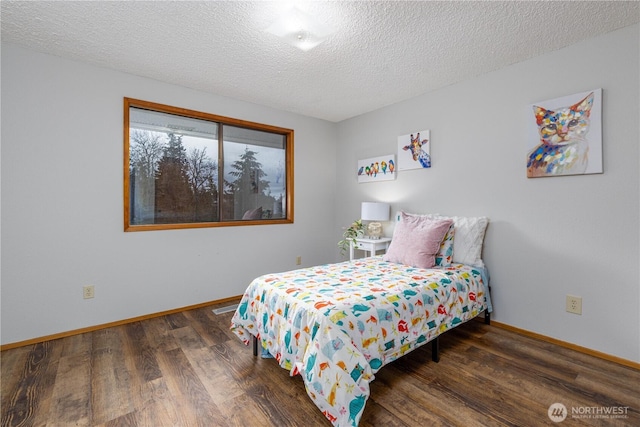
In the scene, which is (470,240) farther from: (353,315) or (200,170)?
(200,170)

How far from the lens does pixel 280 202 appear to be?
3.89m

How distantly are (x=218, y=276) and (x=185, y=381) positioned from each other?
1.52 m

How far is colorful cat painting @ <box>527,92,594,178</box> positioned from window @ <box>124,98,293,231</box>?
2.61m

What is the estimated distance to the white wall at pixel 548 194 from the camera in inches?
77.2

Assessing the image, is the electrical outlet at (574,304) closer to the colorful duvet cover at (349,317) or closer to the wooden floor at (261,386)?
the wooden floor at (261,386)

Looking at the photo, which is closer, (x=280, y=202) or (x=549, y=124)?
(x=549, y=124)

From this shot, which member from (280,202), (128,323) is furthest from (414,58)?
(128,323)

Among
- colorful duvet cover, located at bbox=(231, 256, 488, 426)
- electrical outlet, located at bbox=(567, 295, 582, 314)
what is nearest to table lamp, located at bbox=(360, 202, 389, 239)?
colorful duvet cover, located at bbox=(231, 256, 488, 426)

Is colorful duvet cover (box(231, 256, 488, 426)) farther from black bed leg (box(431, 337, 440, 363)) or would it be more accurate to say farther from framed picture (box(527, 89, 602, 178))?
framed picture (box(527, 89, 602, 178))

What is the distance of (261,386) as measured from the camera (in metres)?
1.73

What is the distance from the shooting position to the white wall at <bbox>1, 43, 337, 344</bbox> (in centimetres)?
221

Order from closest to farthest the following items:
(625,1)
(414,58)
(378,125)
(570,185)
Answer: (625,1), (570,185), (414,58), (378,125)

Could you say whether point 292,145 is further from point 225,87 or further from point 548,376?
point 548,376

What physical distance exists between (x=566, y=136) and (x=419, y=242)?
1335mm
